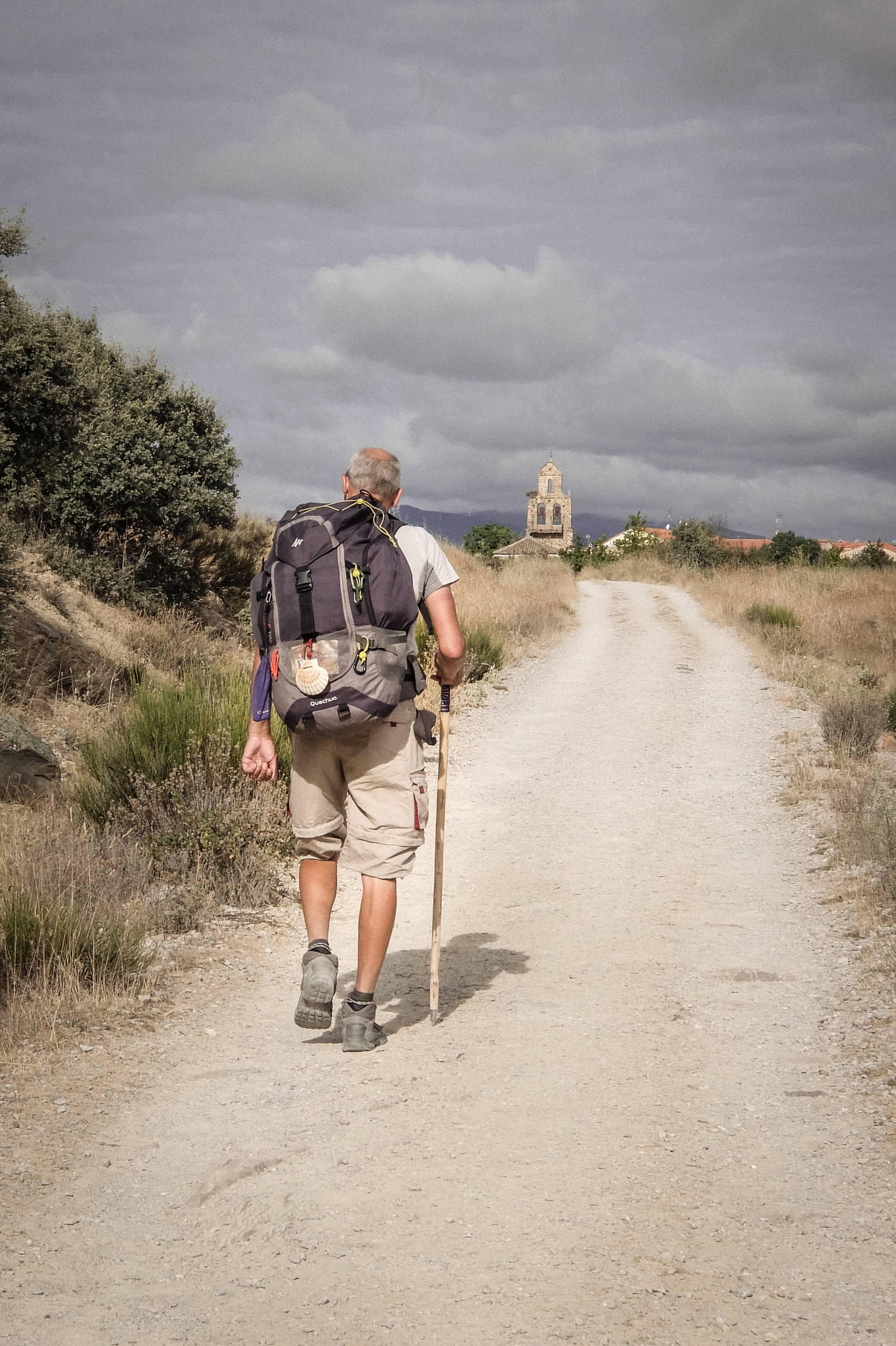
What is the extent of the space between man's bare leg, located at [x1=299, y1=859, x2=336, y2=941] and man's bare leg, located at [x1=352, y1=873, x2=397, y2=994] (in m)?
0.18

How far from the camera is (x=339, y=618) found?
11.7 feet

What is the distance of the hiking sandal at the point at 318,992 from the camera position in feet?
12.9

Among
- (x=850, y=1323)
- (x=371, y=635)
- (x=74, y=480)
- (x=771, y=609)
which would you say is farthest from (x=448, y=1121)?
(x=771, y=609)

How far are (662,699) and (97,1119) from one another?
35.9 ft

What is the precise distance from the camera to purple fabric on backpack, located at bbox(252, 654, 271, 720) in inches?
150

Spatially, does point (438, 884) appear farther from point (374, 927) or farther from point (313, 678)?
Result: point (313, 678)

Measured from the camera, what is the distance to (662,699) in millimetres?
13578

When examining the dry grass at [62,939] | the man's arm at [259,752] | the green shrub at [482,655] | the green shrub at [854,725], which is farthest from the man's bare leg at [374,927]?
the green shrub at [482,655]

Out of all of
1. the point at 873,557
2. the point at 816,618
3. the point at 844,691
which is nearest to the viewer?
the point at 844,691

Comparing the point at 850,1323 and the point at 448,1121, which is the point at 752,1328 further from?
the point at 448,1121

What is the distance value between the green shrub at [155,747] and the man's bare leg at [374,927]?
2.46 metres

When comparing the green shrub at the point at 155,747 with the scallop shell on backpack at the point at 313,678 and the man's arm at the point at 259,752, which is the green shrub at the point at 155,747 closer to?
the man's arm at the point at 259,752

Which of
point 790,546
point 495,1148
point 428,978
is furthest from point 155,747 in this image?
point 790,546

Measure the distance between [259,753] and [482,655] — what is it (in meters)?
11.0
